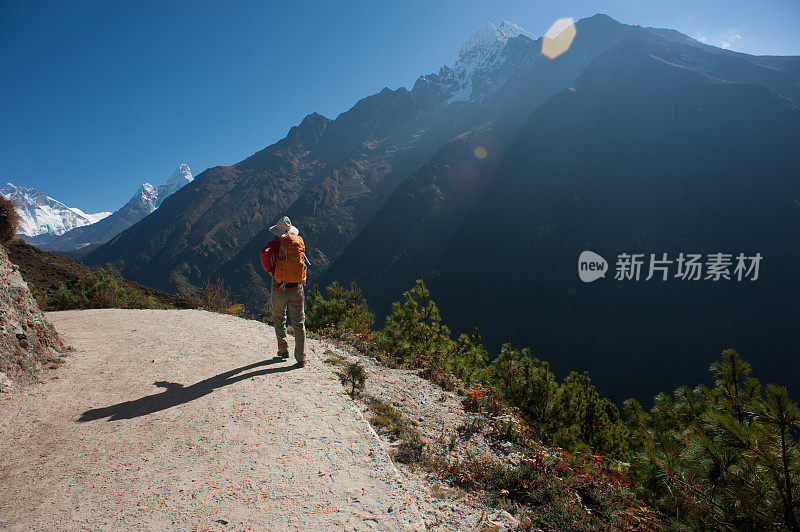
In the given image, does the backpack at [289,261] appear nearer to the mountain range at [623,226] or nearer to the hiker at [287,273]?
the hiker at [287,273]

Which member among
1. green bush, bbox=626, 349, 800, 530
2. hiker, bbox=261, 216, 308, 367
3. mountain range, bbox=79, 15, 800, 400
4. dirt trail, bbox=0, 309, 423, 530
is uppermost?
mountain range, bbox=79, 15, 800, 400

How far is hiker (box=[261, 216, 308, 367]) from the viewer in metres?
5.63

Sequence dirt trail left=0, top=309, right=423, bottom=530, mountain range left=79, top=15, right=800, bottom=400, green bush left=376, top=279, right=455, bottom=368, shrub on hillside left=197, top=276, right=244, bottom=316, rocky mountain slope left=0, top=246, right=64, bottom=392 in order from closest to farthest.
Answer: dirt trail left=0, top=309, right=423, bottom=530 < rocky mountain slope left=0, top=246, right=64, bottom=392 < green bush left=376, top=279, right=455, bottom=368 < shrub on hillside left=197, top=276, right=244, bottom=316 < mountain range left=79, top=15, right=800, bottom=400

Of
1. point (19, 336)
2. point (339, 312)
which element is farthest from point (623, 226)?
point (19, 336)

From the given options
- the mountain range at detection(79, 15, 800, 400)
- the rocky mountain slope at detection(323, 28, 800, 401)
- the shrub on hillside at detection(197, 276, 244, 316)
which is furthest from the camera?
the mountain range at detection(79, 15, 800, 400)

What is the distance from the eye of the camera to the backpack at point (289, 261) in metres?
5.62

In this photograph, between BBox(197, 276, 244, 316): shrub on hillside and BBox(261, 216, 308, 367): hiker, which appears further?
BBox(197, 276, 244, 316): shrub on hillside

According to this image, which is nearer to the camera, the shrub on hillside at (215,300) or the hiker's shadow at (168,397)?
the hiker's shadow at (168,397)

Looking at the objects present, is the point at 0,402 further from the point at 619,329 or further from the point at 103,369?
the point at 619,329

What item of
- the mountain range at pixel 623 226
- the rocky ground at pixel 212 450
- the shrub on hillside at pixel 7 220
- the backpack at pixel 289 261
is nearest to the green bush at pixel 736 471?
the rocky ground at pixel 212 450

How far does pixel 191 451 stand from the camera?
356 centimetres

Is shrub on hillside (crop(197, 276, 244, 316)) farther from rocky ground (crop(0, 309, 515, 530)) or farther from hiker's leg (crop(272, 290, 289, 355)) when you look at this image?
hiker's leg (crop(272, 290, 289, 355))

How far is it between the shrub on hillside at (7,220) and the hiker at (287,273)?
526 cm

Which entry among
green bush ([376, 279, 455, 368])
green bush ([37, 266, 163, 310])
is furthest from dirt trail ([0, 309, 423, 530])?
green bush ([37, 266, 163, 310])
